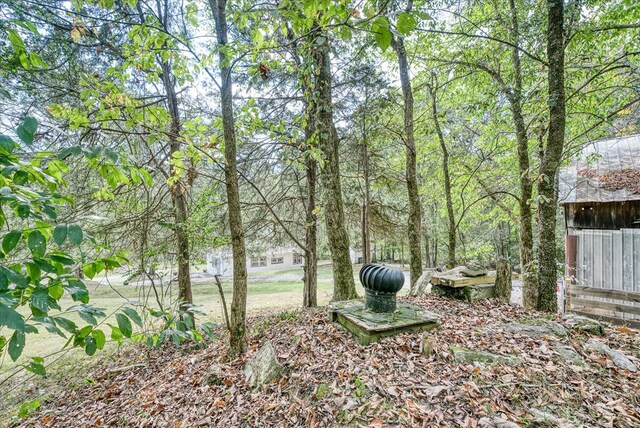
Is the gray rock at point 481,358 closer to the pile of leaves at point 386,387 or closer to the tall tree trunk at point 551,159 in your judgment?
the pile of leaves at point 386,387

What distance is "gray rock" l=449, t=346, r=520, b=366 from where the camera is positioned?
2893mm

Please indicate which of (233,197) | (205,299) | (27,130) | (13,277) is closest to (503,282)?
(233,197)

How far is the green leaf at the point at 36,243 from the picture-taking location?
1.27 meters

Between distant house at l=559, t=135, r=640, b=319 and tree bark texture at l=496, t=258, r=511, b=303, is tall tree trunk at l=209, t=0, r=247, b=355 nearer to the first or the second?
tree bark texture at l=496, t=258, r=511, b=303

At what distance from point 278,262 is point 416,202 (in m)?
25.2

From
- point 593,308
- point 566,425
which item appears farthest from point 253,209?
point 593,308

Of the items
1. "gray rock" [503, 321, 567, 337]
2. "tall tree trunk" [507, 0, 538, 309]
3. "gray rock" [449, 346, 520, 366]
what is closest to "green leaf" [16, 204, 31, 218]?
"gray rock" [449, 346, 520, 366]

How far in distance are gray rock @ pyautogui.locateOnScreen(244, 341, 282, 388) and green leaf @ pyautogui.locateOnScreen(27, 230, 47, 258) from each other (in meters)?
2.50

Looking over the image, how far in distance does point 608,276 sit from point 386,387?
750 cm

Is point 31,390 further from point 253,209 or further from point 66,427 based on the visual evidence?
point 253,209

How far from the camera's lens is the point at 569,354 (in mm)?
2973

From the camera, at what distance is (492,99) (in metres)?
5.99

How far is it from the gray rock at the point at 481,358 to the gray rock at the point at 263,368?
1911mm

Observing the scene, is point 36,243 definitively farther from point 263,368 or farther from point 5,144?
point 263,368
